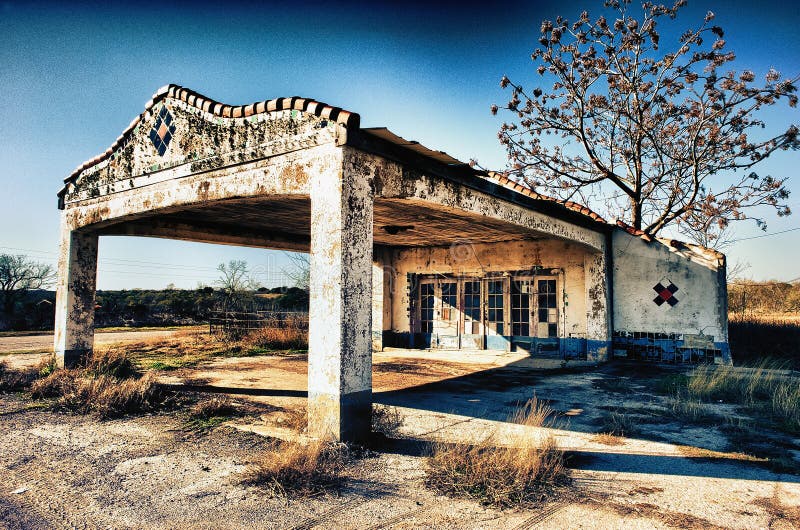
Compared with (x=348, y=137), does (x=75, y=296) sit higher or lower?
lower

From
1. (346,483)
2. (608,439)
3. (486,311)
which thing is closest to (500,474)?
(346,483)

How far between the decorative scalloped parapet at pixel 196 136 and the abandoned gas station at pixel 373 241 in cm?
3

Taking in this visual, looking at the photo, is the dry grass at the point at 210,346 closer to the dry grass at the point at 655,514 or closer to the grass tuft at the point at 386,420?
the grass tuft at the point at 386,420

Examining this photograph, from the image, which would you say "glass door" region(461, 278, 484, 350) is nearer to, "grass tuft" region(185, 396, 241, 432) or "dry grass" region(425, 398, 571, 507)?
"grass tuft" region(185, 396, 241, 432)

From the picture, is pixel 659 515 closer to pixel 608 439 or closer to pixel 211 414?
pixel 608 439

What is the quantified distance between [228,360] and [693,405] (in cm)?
954

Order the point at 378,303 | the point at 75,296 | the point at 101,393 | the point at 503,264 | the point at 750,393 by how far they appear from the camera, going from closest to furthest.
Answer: the point at 101,393
the point at 750,393
the point at 75,296
the point at 503,264
the point at 378,303

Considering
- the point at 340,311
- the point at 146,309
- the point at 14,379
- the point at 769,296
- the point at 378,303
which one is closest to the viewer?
the point at 340,311

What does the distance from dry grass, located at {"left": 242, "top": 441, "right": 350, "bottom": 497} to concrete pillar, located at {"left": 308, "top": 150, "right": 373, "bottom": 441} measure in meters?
0.49

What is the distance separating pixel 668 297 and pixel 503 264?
3.78m

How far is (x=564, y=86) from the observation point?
14086mm

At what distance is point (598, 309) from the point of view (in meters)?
11.2

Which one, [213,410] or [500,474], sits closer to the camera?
[500,474]

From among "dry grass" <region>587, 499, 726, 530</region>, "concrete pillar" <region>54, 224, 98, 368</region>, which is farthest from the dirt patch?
"concrete pillar" <region>54, 224, 98, 368</region>
